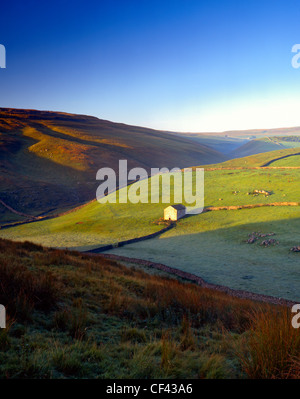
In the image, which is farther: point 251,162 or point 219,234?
point 251,162

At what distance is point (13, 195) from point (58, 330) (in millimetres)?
85335

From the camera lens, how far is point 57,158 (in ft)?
403

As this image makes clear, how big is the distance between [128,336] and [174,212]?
4008cm

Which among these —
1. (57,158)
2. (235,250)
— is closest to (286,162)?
(235,250)

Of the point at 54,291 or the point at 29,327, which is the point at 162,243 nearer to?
the point at 54,291

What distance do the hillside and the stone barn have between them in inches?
1694

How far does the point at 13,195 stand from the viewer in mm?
81750

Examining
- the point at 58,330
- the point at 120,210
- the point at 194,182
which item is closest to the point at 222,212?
the point at 120,210

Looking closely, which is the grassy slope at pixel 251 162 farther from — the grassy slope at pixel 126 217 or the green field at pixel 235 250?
the green field at pixel 235 250

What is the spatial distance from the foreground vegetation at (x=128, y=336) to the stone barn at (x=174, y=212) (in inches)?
1378
